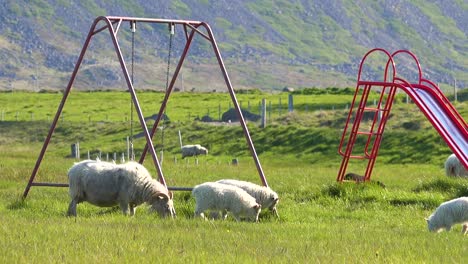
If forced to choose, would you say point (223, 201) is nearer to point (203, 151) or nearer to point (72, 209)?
point (72, 209)

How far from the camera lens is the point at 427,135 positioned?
5316 centimetres

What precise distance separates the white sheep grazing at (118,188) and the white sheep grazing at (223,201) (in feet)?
1.74

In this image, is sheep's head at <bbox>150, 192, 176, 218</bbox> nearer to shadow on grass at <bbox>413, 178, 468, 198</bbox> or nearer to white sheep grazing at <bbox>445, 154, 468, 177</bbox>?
shadow on grass at <bbox>413, 178, 468, 198</bbox>

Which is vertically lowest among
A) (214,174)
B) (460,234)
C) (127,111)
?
(127,111)

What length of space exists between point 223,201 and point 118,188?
1897mm

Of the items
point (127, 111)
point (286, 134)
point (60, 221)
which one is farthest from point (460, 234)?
point (127, 111)

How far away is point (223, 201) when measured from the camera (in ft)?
65.5

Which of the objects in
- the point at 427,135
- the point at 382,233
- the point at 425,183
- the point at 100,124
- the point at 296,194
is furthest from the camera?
the point at 100,124

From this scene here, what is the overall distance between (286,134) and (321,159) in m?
7.01

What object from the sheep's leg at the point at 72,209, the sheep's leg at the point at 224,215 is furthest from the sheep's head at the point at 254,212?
the sheep's leg at the point at 72,209

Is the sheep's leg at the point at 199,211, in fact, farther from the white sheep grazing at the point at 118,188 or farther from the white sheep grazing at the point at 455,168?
the white sheep grazing at the point at 455,168

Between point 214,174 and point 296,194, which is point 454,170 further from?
point 296,194

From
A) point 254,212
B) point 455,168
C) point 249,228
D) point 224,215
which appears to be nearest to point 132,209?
point 224,215

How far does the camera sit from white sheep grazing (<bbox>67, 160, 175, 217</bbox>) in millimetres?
20080
